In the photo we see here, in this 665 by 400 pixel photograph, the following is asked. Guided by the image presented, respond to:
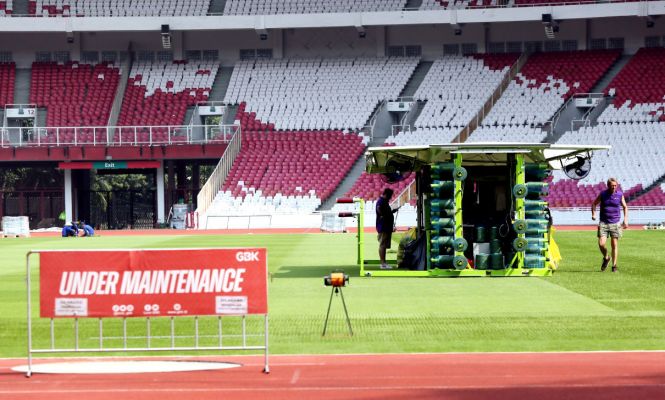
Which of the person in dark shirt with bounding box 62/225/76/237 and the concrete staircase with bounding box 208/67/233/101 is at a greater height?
the concrete staircase with bounding box 208/67/233/101

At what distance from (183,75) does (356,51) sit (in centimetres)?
1052

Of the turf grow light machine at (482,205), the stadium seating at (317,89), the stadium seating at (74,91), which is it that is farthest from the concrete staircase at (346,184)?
the turf grow light machine at (482,205)

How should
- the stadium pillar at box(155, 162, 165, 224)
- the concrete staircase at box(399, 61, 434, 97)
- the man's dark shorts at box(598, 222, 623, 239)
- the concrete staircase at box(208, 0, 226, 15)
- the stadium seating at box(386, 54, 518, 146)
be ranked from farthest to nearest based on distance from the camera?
the concrete staircase at box(208, 0, 226, 15)
the concrete staircase at box(399, 61, 434, 97)
the stadium seating at box(386, 54, 518, 146)
the stadium pillar at box(155, 162, 165, 224)
the man's dark shorts at box(598, 222, 623, 239)

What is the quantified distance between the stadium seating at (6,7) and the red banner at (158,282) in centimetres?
5910

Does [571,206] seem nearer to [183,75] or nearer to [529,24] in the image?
[529,24]

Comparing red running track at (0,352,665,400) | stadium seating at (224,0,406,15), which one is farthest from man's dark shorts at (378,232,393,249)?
stadium seating at (224,0,406,15)

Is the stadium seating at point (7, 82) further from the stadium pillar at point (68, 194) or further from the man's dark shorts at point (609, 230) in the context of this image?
the man's dark shorts at point (609, 230)

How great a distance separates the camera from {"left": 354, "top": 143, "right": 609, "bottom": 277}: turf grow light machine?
22.8 m

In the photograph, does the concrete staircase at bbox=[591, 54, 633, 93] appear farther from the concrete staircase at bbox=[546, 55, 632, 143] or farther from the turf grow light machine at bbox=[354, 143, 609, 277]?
the turf grow light machine at bbox=[354, 143, 609, 277]

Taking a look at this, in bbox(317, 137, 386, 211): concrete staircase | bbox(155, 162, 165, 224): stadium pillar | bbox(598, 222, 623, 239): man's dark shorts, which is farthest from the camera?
bbox(155, 162, 165, 224): stadium pillar

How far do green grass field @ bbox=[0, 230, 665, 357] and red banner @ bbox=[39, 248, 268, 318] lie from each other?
5.77 feet

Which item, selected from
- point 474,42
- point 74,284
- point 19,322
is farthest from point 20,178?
point 74,284

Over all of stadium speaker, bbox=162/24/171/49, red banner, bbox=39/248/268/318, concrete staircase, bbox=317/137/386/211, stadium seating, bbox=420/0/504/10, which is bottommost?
red banner, bbox=39/248/268/318

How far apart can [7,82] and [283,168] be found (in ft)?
61.2
